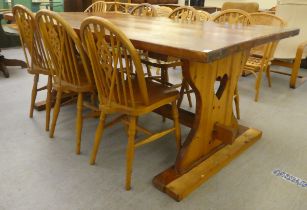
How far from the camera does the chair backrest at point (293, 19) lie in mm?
3451

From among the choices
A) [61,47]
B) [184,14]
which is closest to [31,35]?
[61,47]

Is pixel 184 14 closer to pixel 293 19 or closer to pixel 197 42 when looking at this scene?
pixel 293 19

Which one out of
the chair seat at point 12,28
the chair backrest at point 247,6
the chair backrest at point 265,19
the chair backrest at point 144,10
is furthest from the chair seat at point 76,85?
the chair backrest at point 247,6

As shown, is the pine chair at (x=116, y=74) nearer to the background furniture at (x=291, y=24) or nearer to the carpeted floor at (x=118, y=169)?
the carpeted floor at (x=118, y=169)

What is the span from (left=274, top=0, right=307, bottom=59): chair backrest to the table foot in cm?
199

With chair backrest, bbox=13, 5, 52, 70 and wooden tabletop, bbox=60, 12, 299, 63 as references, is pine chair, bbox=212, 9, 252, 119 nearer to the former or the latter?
wooden tabletop, bbox=60, 12, 299, 63

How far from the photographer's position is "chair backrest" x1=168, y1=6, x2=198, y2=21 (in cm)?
293

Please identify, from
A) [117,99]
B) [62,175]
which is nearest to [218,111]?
[117,99]

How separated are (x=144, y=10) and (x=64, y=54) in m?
1.88

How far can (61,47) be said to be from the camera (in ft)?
5.47

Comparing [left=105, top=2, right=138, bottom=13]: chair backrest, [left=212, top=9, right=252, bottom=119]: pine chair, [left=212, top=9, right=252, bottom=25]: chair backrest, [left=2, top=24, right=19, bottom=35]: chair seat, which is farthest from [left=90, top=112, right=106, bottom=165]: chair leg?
[left=105, top=2, right=138, bottom=13]: chair backrest

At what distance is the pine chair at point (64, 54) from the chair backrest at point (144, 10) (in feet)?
5.16

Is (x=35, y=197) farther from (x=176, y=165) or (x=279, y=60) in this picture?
(x=279, y=60)

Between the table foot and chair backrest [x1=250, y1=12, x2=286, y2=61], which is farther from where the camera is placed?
chair backrest [x1=250, y1=12, x2=286, y2=61]
